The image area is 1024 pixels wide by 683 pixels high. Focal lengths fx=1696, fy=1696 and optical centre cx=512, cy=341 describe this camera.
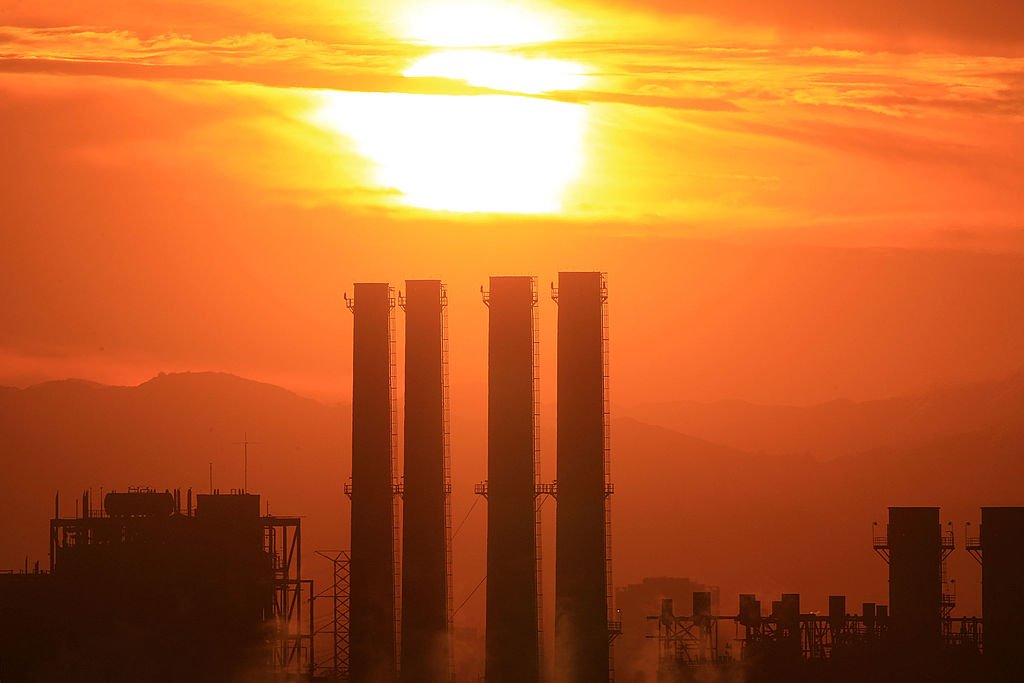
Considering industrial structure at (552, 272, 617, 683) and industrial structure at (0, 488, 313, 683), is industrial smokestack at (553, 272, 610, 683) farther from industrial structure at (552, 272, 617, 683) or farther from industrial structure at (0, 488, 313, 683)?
industrial structure at (0, 488, 313, 683)

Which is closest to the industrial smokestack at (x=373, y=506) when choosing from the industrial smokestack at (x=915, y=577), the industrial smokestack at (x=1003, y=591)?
the industrial smokestack at (x=915, y=577)

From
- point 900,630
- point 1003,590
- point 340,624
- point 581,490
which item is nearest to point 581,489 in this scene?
point 581,490

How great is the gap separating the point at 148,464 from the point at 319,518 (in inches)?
994

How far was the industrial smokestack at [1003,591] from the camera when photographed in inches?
2210

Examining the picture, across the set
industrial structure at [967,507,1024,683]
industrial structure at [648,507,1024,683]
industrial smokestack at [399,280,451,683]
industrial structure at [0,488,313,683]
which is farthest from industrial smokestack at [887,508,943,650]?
industrial structure at [0,488,313,683]

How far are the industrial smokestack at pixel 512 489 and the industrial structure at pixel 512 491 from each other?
3cm

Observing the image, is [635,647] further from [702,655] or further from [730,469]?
[730,469]

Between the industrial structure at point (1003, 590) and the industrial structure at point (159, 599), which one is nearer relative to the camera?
the industrial structure at point (159, 599)

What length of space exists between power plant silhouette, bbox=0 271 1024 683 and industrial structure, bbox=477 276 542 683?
0.07 meters

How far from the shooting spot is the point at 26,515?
321ft

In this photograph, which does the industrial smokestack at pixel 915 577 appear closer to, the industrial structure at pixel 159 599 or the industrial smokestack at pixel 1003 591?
the industrial smokestack at pixel 1003 591

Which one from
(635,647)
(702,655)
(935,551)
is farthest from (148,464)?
(935,551)

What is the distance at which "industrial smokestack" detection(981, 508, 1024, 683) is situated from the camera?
56.1 meters

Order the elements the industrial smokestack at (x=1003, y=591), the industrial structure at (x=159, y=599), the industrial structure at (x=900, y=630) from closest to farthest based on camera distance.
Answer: the industrial structure at (x=159, y=599) → the industrial smokestack at (x=1003, y=591) → the industrial structure at (x=900, y=630)
